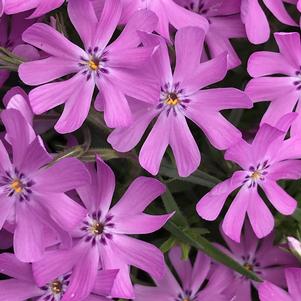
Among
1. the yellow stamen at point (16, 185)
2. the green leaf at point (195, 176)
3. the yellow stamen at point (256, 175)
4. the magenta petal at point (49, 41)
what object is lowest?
the yellow stamen at point (16, 185)

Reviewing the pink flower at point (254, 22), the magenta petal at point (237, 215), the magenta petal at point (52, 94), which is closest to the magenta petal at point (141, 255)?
the magenta petal at point (237, 215)

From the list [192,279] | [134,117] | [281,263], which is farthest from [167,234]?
[134,117]

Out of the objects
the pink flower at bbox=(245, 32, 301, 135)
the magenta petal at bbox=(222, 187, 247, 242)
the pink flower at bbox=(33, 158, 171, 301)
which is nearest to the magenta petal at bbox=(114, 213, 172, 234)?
the pink flower at bbox=(33, 158, 171, 301)

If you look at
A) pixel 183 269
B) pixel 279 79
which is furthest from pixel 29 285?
pixel 279 79

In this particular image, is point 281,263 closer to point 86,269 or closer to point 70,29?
point 86,269

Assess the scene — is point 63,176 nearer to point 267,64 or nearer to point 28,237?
point 28,237

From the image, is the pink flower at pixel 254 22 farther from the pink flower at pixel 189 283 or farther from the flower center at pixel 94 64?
the pink flower at pixel 189 283
